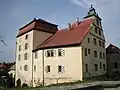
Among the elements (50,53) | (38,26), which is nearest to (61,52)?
(50,53)

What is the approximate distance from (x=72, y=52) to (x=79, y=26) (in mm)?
7112

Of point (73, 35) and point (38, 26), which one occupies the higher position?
point (38, 26)

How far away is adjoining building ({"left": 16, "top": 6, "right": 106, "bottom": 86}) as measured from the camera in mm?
29672

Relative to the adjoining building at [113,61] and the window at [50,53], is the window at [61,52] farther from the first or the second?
the adjoining building at [113,61]

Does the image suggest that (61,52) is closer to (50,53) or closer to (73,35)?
(50,53)

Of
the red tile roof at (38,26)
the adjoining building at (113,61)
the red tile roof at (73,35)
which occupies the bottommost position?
the adjoining building at (113,61)

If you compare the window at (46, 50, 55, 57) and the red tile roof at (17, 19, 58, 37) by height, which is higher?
the red tile roof at (17, 19, 58, 37)

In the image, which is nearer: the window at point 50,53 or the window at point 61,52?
the window at point 61,52

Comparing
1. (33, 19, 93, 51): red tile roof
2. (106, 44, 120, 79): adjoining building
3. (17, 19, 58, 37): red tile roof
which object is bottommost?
(106, 44, 120, 79): adjoining building

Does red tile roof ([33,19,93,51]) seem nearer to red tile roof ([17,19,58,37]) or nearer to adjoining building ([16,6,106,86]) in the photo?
adjoining building ([16,6,106,86])

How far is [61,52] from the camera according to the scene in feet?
102

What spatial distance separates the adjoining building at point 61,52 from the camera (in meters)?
29.7

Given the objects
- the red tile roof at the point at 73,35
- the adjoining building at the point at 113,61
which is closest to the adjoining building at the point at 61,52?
the red tile roof at the point at 73,35

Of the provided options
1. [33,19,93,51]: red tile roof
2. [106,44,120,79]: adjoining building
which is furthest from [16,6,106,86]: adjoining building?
[106,44,120,79]: adjoining building
